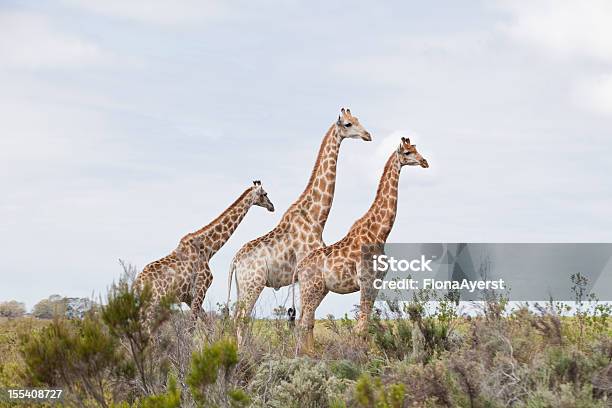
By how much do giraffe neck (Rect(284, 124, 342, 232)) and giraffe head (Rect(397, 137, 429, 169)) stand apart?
4.66 ft

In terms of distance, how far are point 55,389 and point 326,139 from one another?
924 cm

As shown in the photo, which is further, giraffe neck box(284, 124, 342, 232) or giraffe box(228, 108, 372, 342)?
giraffe neck box(284, 124, 342, 232)

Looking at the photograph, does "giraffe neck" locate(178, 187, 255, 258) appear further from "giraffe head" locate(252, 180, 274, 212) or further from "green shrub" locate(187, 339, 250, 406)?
"green shrub" locate(187, 339, 250, 406)

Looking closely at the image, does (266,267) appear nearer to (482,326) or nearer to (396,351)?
(396,351)

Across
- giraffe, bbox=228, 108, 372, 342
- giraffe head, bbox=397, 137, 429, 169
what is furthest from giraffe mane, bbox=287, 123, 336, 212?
giraffe head, bbox=397, 137, 429, 169

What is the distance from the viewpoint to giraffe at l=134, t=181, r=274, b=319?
14999 mm

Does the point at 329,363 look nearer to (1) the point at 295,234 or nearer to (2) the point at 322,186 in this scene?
(1) the point at 295,234

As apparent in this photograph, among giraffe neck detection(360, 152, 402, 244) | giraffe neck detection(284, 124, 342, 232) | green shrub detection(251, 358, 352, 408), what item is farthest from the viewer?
giraffe neck detection(284, 124, 342, 232)

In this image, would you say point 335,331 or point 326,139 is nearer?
point 335,331

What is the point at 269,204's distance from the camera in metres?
16.0

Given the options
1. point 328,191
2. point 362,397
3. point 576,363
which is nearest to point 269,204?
point 328,191

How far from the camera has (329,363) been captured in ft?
35.2

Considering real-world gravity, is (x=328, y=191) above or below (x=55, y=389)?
above

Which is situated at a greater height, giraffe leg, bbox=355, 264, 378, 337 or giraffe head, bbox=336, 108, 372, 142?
giraffe head, bbox=336, 108, 372, 142
